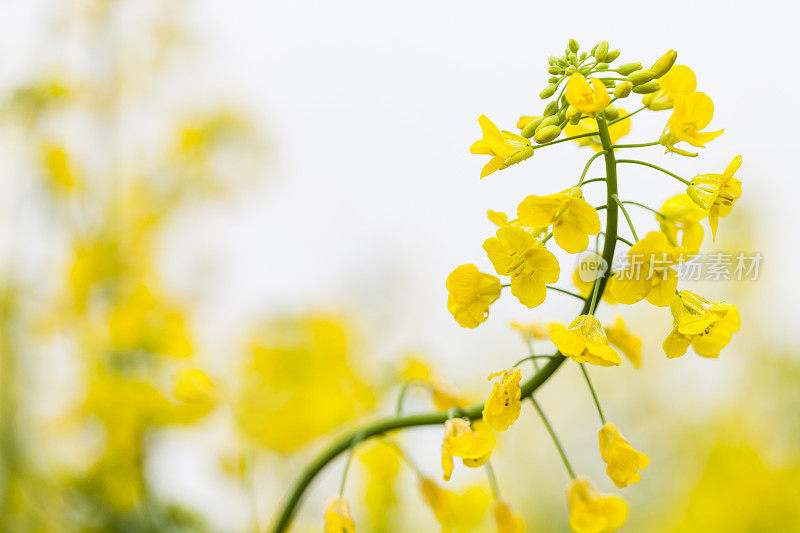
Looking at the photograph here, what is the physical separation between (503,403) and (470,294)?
55 millimetres

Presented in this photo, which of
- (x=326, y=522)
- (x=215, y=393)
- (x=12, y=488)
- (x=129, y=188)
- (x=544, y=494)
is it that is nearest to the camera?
(x=326, y=522)

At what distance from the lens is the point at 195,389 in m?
0.52

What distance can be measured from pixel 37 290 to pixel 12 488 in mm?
238

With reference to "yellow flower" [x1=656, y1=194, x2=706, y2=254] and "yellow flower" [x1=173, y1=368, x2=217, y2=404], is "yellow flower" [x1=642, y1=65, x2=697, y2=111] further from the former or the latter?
"yellow flower" [x1=173, y1=368, x2=217, y2=404]

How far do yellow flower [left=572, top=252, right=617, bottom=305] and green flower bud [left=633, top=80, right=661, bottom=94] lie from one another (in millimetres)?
75

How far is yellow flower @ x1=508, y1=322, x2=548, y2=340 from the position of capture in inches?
14.4

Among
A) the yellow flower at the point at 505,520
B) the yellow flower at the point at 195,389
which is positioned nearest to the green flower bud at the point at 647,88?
the yellow flower at the point at 505,520

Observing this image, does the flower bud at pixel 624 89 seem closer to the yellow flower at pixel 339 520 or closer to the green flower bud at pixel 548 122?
the green flower bud at pixel 548 122

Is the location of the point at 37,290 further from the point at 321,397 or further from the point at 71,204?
the point at 321,397

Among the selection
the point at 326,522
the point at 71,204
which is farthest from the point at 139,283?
the point at 326,522

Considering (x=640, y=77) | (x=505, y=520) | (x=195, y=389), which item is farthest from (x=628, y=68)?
(x=195, y=389)

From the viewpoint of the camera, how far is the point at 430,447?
89 cm

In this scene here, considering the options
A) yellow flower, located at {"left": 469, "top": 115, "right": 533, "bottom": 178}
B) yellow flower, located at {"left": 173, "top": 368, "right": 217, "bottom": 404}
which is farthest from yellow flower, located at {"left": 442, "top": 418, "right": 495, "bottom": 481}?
yellow flower, located at {"left": 173, "top": 368, "right": 217, "bottom": 404}

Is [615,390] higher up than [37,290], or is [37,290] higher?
[37,290]
